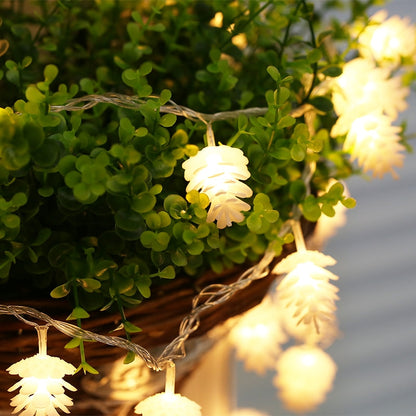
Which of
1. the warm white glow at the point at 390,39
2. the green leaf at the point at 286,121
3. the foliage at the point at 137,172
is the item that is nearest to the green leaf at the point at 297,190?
the foliage at the point at 137,172

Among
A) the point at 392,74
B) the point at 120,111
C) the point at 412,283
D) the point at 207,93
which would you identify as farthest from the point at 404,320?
the point at 120,111

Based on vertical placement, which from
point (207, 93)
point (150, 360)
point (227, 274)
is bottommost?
point (150, 360)

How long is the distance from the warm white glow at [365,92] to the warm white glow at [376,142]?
0.04 feet

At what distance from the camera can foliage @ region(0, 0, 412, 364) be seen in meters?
0.42

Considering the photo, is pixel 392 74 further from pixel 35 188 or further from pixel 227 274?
pixel 35 188

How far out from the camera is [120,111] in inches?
19.4

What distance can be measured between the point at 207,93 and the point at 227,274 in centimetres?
20

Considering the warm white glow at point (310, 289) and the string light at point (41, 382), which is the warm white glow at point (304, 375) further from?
the string light at point (41, 382)

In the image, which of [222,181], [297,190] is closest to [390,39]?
[297,190]

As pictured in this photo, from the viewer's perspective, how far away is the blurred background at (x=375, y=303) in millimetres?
1307

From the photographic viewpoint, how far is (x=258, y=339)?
0.81 m

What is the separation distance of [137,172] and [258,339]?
1.56 ft

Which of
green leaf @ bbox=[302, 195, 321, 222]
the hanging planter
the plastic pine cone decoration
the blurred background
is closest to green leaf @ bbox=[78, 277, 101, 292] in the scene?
the hanging planter

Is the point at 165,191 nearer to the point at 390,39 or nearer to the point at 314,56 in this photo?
the point at 314,56
